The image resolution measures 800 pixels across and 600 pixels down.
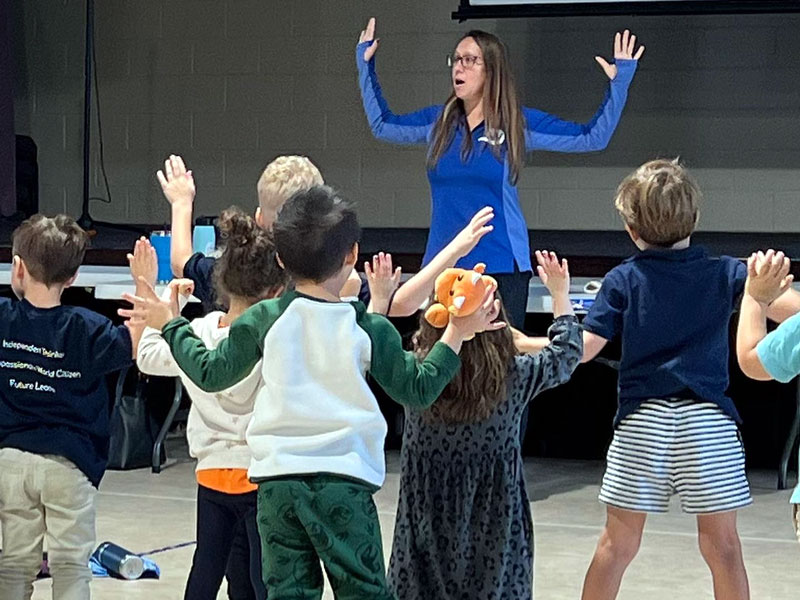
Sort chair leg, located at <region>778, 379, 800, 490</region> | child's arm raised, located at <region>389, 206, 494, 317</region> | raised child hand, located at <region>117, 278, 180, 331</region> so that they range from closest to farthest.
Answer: raised child hand, located at <region>117, 278, 180, 331</region> < child's arm raised, located at <region>389, 206, 494, 317</region> < chair leg, located at <region>778, 379, 800, 490</region>

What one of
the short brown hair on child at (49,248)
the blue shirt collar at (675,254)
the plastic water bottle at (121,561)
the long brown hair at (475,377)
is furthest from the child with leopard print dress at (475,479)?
the plastic water bottle at (121,561)

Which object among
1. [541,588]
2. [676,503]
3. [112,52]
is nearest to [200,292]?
[541,588]

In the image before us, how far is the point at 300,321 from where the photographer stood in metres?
2.31

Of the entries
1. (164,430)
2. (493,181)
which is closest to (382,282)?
(493,181)

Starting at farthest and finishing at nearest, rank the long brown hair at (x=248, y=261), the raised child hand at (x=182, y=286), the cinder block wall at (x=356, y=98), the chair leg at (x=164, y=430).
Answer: the cinder block wall at (x=356, y=98) → the chair leg at (x=164, y=430) → the long brown hair at (x=248, y=261) → the raised child hand at (x=182, y=286)

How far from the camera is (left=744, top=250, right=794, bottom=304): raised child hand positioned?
2332 millimetres

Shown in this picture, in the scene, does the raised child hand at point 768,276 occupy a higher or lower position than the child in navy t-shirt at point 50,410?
higher

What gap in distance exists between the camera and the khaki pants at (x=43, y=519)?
9.27 feet

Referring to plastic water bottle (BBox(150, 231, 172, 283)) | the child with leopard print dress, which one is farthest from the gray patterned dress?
plastic water bottle (BBox(150, 231, 172, 283))

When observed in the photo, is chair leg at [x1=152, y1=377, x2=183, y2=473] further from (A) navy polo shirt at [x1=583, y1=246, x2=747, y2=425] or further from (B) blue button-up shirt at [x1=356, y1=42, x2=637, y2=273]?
(A) navy polo shirt at [x1=583, y1=246, x2=747, y2=425]

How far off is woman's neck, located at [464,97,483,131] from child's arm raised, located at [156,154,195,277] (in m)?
1.23

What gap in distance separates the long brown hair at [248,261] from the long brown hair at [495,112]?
1626 millimetres

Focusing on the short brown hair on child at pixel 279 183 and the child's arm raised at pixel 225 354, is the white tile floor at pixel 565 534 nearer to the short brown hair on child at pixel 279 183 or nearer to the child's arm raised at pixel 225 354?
the short brown hair on child at pixel 279 183

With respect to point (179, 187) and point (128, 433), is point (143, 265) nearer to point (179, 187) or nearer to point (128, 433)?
point (179, 187)
